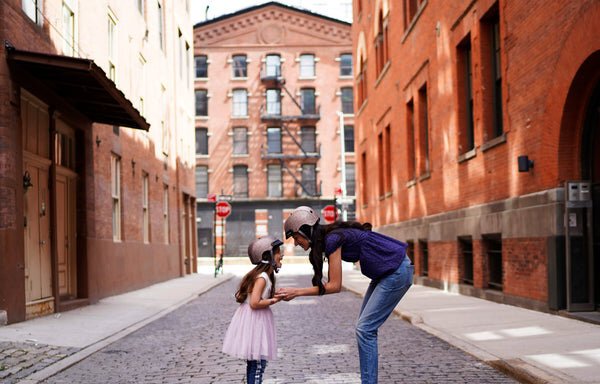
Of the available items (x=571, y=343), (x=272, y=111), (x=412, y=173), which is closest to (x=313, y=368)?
(x=571, y=343)

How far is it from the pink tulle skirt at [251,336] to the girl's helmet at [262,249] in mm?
385

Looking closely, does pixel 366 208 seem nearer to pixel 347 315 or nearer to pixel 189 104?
pixel 189 104

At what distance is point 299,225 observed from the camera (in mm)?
5465

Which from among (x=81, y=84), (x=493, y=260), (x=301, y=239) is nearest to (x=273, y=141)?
(x=493, y=260)

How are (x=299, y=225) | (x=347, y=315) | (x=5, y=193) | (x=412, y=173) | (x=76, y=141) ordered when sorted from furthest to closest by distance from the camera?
(x=412, y=173) → (x=76, y=141) → (x=347, y=315) → (x=5, y=193) → (x=299, y=225)

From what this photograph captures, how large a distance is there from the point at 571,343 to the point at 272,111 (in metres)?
50.1

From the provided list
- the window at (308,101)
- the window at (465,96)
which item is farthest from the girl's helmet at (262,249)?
the window at (308,101)

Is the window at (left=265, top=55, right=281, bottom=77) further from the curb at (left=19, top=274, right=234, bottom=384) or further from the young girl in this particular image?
the young girl

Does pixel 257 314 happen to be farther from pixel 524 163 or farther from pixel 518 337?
pixel 524 163

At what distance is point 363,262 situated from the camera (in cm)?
586

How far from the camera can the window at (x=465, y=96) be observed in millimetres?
17469

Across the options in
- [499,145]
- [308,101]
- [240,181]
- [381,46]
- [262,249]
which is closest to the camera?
[262,249]

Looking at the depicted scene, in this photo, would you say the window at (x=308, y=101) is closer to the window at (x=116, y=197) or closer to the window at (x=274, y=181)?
the window at (x=274, y=181)

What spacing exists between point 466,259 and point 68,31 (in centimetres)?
1001
